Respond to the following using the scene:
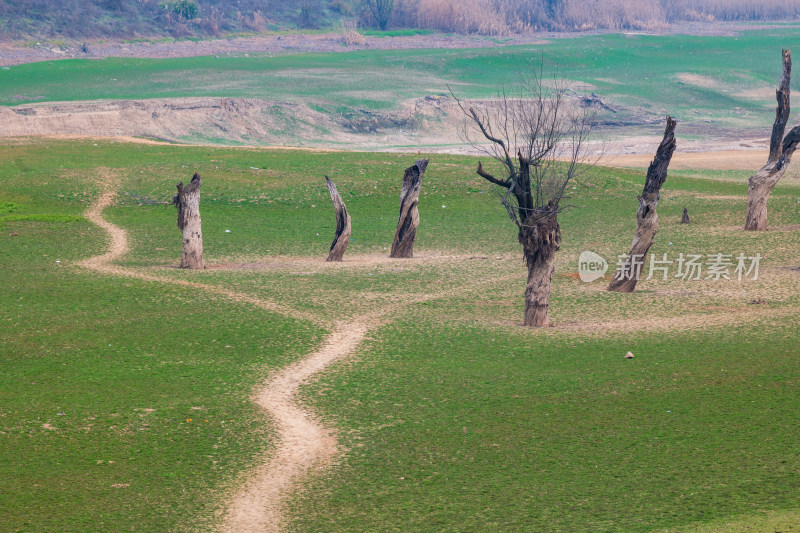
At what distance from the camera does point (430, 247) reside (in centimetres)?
2756

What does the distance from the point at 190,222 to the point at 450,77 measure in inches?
2365

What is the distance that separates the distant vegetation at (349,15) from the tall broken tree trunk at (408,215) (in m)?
63.1

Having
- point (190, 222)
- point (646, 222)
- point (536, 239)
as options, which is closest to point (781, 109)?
point (646, 222)

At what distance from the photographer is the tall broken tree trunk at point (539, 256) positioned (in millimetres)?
17219

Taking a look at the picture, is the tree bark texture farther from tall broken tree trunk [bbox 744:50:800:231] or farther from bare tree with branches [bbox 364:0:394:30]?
bare tree with branches [bbox 364:0:394:30]

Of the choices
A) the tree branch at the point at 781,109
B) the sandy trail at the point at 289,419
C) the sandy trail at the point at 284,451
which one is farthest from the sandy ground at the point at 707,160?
the sandy trail at the point at 284,451

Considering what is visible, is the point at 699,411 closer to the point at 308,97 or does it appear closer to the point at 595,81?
the point at 308,97

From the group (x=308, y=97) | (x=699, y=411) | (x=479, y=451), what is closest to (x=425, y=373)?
(x=479, y=451)

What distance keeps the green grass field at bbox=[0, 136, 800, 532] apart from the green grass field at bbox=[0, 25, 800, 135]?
40.2 m

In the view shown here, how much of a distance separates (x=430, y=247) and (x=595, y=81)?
58.6m

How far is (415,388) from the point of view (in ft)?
45.6

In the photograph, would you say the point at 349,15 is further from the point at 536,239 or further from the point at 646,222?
the point at 536,239

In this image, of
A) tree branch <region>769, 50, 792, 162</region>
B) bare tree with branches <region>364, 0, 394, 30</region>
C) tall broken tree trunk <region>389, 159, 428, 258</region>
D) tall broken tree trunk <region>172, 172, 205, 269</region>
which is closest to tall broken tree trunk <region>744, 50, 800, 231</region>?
tree branch <region>769, 50, 792, 162</region>

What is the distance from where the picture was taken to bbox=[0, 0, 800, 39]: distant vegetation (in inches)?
3167
